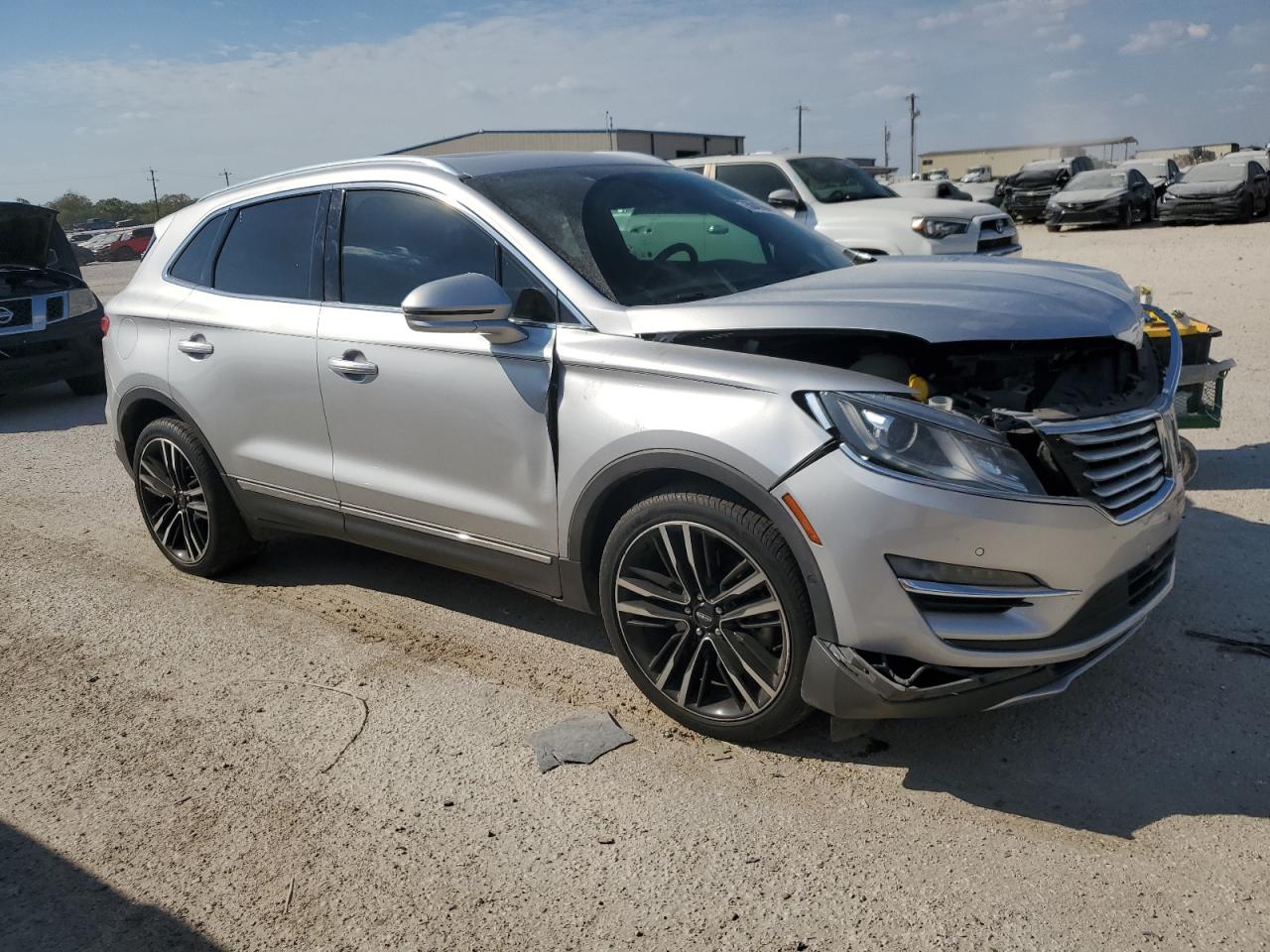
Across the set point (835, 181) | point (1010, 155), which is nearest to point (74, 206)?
point (1010, 155)

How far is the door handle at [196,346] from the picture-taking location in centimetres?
488

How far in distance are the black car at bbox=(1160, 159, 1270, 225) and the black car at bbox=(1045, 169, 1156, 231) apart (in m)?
0.82

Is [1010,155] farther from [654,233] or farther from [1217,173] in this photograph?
[654,233]

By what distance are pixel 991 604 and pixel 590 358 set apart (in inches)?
57.6

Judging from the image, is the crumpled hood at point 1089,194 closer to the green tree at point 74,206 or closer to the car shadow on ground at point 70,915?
the car shadow on ground at point 70,915

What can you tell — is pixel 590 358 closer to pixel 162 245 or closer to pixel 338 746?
pixel 338 746

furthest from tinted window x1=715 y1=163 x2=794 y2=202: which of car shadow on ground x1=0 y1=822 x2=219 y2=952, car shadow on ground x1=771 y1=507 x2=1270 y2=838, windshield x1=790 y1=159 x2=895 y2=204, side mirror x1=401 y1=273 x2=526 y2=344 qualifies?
car shadow on ground x1=0 y1=822 x2=219 y2=952

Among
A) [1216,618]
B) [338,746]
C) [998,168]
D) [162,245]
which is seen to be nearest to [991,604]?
[1216,618]

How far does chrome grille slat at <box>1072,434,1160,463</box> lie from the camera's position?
307cm

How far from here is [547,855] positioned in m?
3.03

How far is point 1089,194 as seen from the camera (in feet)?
82.9

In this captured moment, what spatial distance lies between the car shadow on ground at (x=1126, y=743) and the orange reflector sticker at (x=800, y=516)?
32.9 inches

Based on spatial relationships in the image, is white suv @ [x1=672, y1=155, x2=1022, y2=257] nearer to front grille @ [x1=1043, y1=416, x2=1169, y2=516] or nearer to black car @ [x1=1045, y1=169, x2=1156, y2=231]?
front grille @ [x1=1043, y1=416, x2=1169, y2=516]

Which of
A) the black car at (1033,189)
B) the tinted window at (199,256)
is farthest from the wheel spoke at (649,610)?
the black car at (1033,189)
